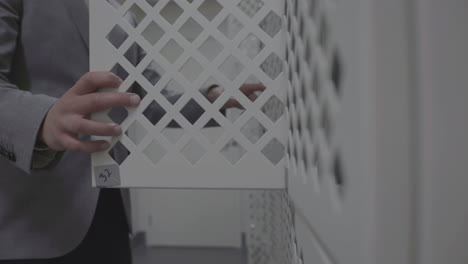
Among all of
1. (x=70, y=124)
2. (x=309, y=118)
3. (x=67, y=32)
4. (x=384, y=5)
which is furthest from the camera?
(x=67, y=32)

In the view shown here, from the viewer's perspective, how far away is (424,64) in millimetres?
116

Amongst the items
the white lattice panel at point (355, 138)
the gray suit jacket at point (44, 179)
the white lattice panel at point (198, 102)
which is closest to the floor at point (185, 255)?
the gray suit jacket at point (44, 179)

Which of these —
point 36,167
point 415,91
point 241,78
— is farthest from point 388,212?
point 36,167

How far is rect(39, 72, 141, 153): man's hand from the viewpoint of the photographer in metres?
0.38

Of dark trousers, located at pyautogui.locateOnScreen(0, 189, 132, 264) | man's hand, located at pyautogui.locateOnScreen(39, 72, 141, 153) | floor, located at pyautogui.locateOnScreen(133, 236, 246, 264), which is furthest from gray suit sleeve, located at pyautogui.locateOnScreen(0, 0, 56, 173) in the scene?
floor, located at pyautogui.locateOnScreen(133, 236, 246, 264)

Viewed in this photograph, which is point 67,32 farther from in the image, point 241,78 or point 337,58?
point 337,58

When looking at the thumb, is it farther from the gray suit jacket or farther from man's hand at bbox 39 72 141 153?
the gray suit jacket

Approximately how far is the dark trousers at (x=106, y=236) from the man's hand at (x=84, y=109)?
295 millimetres

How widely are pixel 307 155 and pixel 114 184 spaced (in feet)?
0.99

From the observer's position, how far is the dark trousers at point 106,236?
2.10 ft

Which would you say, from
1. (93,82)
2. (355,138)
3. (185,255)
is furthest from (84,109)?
(185,255)

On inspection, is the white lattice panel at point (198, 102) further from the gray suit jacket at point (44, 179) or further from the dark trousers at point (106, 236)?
the dark trousers at point (106, 236)

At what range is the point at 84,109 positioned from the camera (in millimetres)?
385

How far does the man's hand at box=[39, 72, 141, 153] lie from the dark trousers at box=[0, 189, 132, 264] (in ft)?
0.97
